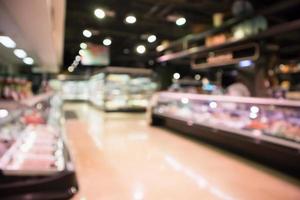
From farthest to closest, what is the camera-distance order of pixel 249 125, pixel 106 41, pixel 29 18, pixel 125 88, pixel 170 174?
pixel 125 88 → pixel 106 41 → pixel 249 125 → pixel 170 174 → pixel 29 18

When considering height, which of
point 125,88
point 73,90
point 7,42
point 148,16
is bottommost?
point 73,90

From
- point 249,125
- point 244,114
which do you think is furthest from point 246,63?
point 249,125

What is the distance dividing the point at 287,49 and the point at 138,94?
7341mm

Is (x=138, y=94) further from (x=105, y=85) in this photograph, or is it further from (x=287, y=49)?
(x=287, y=49)

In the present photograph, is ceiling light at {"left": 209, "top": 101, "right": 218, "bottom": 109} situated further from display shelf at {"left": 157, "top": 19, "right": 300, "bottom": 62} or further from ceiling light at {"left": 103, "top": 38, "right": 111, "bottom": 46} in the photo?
ceiling light at {"left": 103, "top": 38, "right": 111, "bottom": 46}

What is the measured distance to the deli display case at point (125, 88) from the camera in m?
13.2

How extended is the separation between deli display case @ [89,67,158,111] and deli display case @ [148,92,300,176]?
6.37 meters

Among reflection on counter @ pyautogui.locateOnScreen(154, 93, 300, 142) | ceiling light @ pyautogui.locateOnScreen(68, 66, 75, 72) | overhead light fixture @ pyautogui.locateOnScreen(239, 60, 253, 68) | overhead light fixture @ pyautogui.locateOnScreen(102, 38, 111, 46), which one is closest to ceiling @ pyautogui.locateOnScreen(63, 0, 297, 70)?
overhead light fixture @ pyautogui.locateOnScreen(102, 38, 111, 46)

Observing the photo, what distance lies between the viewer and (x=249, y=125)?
4.83m

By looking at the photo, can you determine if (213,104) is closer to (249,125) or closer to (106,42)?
(249,125)

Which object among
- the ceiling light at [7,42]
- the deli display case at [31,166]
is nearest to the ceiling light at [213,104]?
the deli display case at [31,166]

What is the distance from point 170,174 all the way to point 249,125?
68.3 inches

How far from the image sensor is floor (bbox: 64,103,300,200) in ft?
10.6

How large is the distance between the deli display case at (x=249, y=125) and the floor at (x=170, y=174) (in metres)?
0.22
